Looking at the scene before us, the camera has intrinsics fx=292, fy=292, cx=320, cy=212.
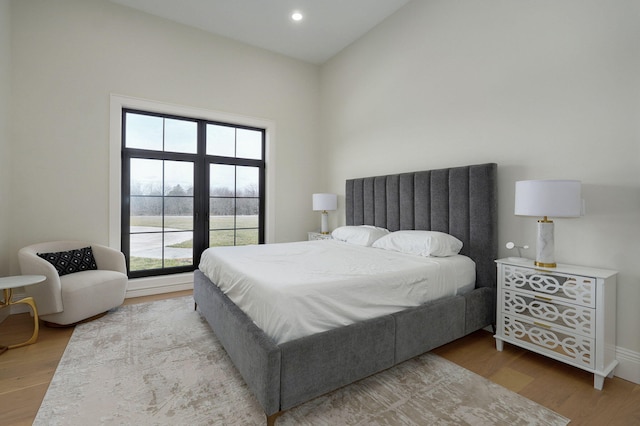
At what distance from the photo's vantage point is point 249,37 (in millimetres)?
4027

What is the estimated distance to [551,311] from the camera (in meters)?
2.00

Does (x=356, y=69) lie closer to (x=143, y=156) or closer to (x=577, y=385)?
(x=143, y=156)

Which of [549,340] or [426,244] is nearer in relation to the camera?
[549,340]

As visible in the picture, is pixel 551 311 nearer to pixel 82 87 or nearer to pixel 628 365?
pixel 628 365

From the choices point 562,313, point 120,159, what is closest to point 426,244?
point 562,313

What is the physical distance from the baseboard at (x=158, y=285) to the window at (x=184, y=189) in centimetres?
12

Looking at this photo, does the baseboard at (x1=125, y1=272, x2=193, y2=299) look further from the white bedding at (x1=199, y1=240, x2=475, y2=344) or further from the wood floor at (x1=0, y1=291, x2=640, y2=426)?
the white bedding at (x1=199, y1=240, x2=475, y2=344)

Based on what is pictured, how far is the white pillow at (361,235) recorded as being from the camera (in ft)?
10.4

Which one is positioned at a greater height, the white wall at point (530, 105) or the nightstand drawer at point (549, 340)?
the white wall at point (530, 105)

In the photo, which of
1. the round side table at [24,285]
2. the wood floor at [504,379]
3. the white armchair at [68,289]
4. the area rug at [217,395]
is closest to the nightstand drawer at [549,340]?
the wood floor at [504,379]

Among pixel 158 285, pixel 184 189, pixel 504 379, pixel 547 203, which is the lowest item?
pixel 504 379

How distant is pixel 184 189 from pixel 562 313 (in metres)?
4.08

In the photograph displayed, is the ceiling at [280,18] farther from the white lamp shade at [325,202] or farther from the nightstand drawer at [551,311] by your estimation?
the nightstand drawer at [551,311]

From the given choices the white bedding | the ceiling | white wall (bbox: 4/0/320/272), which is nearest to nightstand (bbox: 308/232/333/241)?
the white bedding
